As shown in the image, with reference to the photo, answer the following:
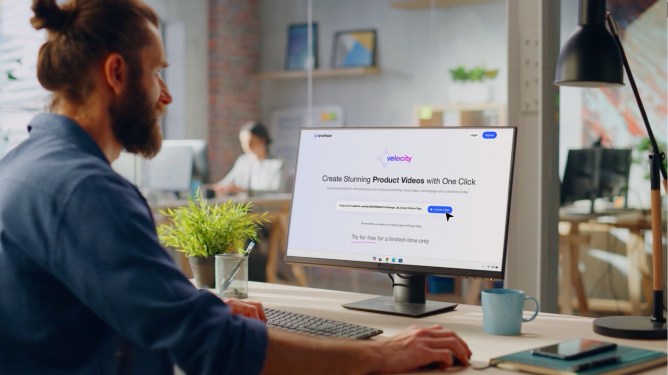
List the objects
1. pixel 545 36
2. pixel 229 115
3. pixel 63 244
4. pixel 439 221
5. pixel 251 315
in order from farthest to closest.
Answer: pixel 229 115 → pixel 545 36 → pixel 439 221 → pixel 251 315 → pixel 63 244

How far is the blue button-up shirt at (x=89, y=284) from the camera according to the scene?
1.31 meters

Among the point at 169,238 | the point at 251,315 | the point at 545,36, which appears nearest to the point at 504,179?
the point at 251,315

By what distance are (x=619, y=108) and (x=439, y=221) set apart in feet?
9.53

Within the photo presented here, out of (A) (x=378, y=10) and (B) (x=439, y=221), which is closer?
(B) (x=439, y=221)

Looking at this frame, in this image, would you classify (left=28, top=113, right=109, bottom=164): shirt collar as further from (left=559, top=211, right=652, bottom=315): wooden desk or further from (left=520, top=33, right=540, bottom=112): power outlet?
(left=559, top=211, right=652, bottom=315): wooden desk

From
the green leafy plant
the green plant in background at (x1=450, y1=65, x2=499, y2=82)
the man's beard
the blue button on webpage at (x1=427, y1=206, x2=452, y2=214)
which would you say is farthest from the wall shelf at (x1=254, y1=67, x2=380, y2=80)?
the man's beard

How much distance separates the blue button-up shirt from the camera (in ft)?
4.30

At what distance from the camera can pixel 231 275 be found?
2.26m

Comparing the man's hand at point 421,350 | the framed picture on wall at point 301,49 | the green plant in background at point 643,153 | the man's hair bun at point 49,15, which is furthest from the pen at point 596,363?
the framed picture on wall at point 301,49

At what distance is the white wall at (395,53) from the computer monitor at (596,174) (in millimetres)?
1612

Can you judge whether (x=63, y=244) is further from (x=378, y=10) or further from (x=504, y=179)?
(x=378, y=10)

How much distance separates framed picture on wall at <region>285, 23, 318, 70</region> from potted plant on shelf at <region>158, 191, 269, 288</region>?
5051 mm

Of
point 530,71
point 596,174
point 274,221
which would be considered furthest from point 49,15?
point 274,221

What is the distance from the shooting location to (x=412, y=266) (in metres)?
2.01
